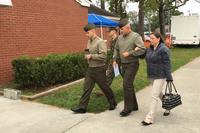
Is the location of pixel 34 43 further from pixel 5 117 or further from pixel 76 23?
pixel 5 117

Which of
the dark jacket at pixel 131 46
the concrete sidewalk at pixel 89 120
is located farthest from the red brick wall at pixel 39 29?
the dark jacket at pixel 131 46

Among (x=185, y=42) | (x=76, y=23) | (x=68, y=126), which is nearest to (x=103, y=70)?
(x=68, y=126)

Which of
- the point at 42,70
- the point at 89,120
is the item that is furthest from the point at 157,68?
the point at 42,70

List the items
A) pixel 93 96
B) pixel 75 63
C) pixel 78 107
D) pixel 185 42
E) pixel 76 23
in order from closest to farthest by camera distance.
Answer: pixel 78 107
pixel 93 96
pixel 75 63
pixel 76 23
pixel 185 42

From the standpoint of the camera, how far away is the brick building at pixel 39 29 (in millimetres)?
11422

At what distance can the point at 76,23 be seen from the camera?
1549cm

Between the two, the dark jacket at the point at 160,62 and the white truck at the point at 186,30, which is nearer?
the dark jacket at the point at 160,62

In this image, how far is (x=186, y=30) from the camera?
31.6 metres

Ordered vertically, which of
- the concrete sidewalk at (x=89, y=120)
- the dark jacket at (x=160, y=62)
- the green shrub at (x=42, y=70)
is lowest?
the concrete sidewalk at (x=89, y=120)

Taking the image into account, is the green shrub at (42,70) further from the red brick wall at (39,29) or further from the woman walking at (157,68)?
the woman walking at (157,68)

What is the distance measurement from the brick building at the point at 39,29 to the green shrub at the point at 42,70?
1251mm

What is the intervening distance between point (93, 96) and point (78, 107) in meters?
1.40

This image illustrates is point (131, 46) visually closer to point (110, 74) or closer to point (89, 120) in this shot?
point (89, 120)

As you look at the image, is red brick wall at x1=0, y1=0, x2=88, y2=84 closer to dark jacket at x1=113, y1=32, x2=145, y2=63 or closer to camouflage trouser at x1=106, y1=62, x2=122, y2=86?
camouflage trouser at x1=106, y1=62, x2=122, y2=86
